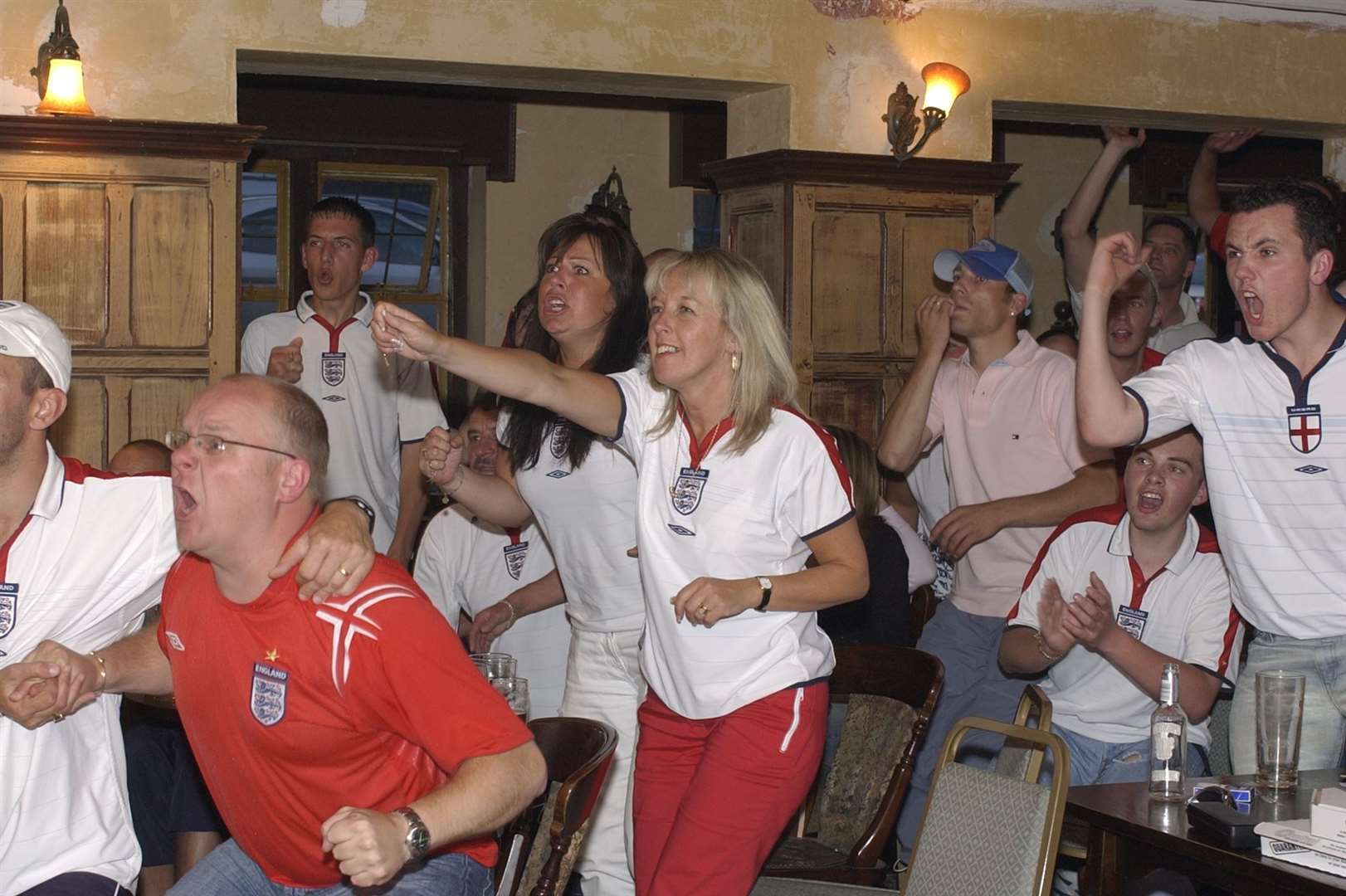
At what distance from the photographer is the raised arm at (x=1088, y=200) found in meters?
6.31

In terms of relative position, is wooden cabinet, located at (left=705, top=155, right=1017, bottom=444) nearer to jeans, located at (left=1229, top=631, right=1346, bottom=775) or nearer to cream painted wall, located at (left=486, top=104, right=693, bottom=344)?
cream painted wall, located at (left=486, top=104, right=693, bottom=344)

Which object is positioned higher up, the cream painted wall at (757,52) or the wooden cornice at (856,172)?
the cream painted wall at (757,52)

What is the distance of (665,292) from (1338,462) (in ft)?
4.73

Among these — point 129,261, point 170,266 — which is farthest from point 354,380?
point 129,261

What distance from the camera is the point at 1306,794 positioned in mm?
2736

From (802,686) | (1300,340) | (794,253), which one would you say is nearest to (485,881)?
(802,686)

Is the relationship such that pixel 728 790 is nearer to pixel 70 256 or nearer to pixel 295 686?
pixel 295 686

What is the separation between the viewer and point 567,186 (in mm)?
8641

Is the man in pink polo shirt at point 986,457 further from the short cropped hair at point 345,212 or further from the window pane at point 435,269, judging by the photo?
the window pane at point 435,269

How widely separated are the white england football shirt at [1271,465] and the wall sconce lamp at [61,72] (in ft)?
12.3

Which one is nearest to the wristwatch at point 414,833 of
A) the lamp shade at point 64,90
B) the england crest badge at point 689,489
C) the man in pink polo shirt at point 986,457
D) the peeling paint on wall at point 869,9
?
the england crest badge at point 689,489

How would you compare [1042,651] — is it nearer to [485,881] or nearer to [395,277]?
[485,881]

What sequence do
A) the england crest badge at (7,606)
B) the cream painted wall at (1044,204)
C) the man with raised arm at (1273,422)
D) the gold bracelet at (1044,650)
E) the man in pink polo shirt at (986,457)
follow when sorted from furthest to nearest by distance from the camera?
1. the cream painted wall at (1044,204)
2. the man in pink polo shirt at (986,457)
3. the gold bracelet at (1044,650)
4. the man with raised arm at (1273,422)
5. the england crest badge at (7,606)

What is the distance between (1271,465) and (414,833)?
2064 mm
